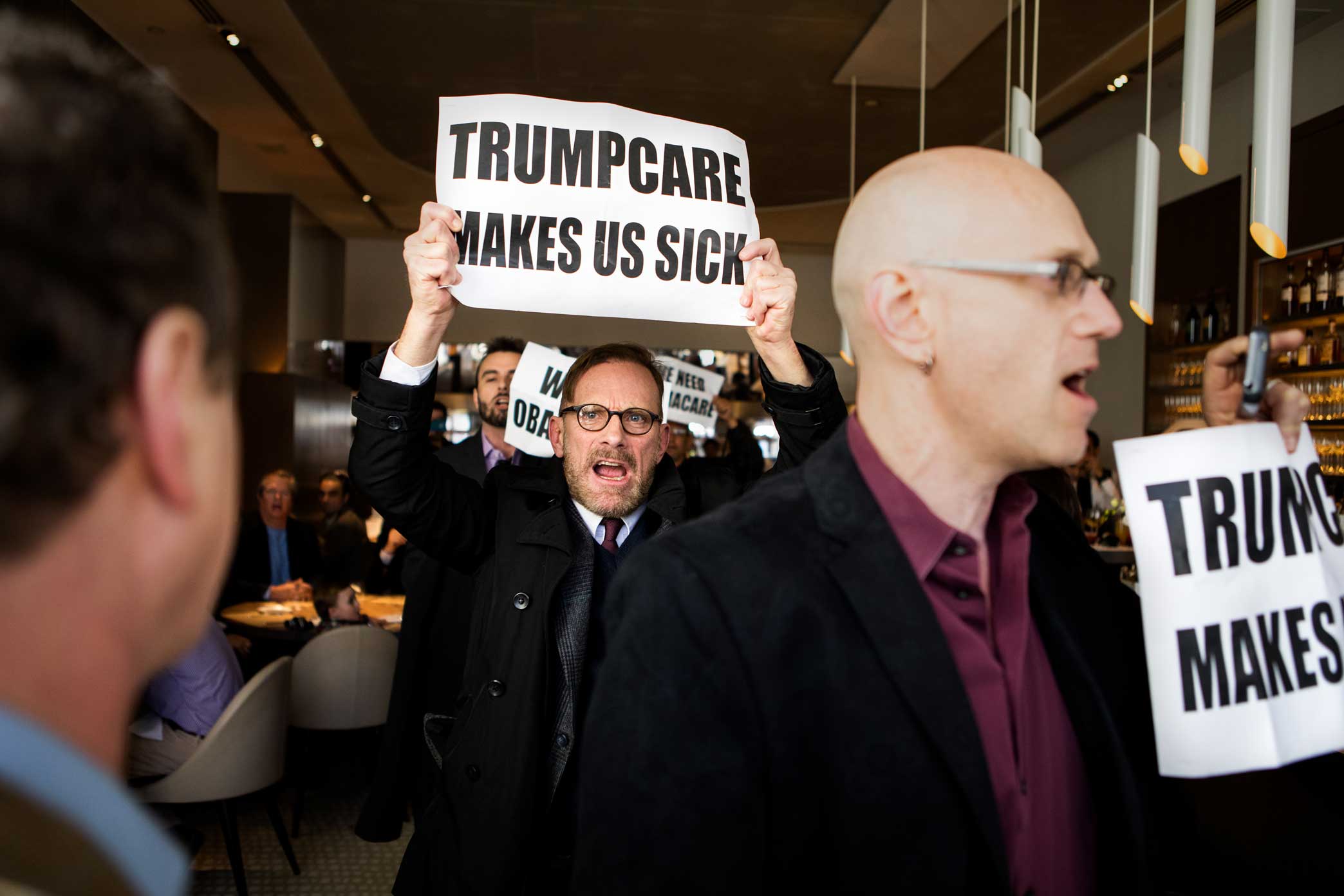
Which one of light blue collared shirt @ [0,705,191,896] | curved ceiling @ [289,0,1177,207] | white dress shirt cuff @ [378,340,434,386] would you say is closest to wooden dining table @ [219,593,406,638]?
white dress shirt cuff @ [378,340,434,386]

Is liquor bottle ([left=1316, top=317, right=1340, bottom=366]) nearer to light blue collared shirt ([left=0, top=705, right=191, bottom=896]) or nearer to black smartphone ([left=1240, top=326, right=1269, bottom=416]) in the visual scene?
black smartphone ([left=1240, top=326, right=1269, bottom=416])

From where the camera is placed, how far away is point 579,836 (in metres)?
1.04

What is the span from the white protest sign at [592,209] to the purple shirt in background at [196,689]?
6.67 ft

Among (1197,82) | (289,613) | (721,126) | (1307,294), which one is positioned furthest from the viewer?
(721,126)

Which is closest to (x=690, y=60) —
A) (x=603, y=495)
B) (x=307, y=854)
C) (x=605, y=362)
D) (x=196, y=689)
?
(x=605, y=362)

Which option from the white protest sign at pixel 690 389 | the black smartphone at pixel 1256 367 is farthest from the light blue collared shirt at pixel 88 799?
the white protest sign at pixel 690 389

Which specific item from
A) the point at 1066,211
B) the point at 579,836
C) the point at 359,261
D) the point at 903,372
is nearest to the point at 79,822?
the point at 579,836

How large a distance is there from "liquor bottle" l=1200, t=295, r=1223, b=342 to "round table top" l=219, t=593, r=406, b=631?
19.6 feet

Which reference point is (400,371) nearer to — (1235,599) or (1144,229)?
(1235,599)

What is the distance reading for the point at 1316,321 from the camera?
6.03 metres

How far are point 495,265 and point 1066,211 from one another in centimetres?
123

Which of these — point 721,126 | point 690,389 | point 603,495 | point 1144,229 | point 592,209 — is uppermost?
point 721,126

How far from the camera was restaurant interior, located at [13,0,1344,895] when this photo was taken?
4.58 meters

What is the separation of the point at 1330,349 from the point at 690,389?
3.86m
